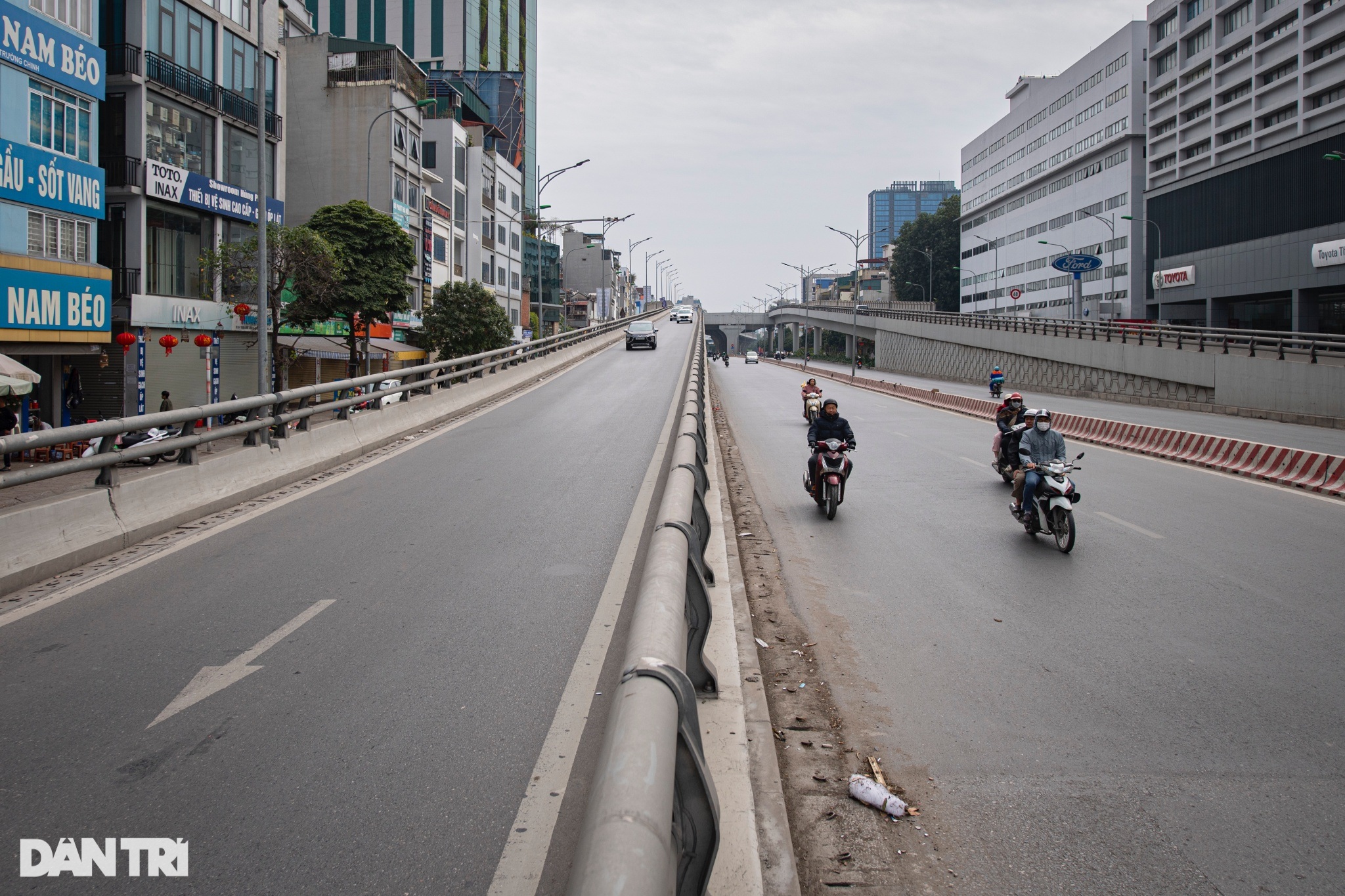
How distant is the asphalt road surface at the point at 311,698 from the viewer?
12.1ft

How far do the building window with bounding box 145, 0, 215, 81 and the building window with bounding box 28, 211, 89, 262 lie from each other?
26.8ft

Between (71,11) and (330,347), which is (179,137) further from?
(330,347)

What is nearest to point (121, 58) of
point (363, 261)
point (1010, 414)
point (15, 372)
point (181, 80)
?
point (181, 80)

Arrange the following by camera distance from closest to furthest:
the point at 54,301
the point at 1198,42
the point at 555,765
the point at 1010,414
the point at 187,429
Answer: the point at 555,765
the point at 187,429
the point at 1010,414
the point at 54,301
the point at 1198,42

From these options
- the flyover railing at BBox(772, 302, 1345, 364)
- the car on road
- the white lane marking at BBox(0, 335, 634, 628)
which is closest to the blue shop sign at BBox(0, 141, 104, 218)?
the white lane marking at BBox(0, 335, 634, 628)

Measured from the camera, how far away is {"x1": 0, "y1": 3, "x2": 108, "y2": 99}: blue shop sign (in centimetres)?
2198

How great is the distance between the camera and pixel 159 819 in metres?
3.81

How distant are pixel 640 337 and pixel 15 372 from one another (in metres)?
37.2

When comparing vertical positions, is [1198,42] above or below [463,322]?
above

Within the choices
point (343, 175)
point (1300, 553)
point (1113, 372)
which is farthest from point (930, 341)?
point (1300, 553)

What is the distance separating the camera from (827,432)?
1330 centimetres

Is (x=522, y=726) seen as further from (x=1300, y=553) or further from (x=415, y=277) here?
(x=415, y=277)

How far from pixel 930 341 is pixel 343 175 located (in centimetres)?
4666

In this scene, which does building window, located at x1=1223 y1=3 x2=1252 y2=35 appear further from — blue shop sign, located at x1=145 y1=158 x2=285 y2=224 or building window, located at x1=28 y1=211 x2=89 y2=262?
building window, located at x1=28 y1=211 x2=89 y2=262
